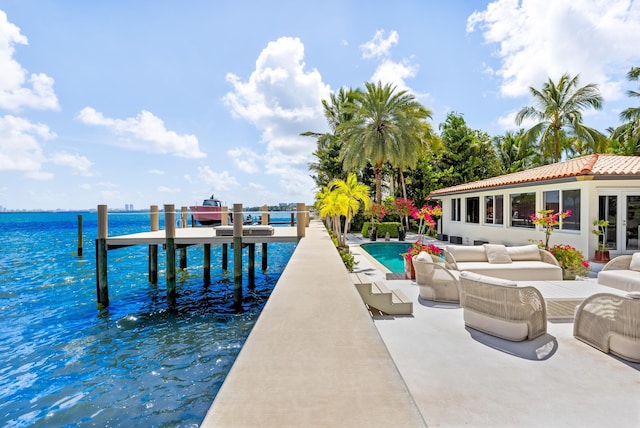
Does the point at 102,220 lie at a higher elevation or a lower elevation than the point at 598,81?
lower

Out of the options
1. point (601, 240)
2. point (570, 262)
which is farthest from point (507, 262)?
point (601, 240)

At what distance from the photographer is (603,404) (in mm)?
3256

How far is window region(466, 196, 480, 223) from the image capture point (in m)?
17.9

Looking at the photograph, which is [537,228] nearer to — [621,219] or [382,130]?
[621,219]

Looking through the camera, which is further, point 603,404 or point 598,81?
point 598,81

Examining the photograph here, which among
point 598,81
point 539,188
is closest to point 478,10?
point 539,188

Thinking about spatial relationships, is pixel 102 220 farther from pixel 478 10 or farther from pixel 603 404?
pixel 478 10

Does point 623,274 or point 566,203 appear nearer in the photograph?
point 623,274

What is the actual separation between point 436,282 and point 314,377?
5.24 meters

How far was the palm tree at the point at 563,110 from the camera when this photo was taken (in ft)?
82.4

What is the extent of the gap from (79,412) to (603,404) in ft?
24.3

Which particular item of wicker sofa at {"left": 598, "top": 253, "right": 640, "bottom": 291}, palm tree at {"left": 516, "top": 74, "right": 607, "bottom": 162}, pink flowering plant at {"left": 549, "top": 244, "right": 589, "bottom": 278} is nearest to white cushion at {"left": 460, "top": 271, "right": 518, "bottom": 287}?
wicker sofa at {"left": 598, "top": 253, "right": 640, "bottom": 291}

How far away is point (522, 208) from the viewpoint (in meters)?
14.7

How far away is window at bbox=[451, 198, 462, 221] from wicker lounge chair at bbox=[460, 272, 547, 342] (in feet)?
51.4
